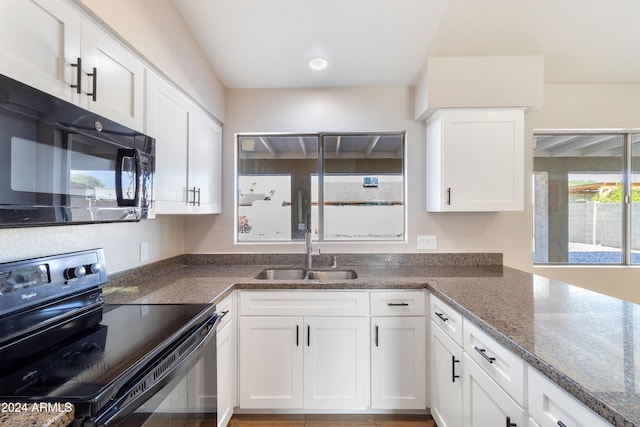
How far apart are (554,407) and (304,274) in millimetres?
1710

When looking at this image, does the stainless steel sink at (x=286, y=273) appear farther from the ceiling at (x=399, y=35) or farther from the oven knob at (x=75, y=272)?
the ceiling at (x=399, y=35)

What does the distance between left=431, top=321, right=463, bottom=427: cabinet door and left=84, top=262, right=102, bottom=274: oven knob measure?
5.59ft

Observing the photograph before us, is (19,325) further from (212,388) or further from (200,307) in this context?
(212,388)

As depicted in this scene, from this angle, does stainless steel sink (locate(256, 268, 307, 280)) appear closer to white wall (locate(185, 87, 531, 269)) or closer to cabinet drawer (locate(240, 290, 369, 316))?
white wall (locate(185, 87, 531, 269))

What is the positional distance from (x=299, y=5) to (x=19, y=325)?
184 centimetres

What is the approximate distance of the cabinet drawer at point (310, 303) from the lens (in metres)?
1.87

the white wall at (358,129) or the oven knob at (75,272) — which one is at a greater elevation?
the white wall at (358,129)

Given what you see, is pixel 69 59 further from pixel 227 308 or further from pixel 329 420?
pixel 329 420

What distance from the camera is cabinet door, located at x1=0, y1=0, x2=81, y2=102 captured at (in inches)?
30.8

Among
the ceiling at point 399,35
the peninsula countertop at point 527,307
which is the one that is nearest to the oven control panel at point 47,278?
the peninsula countertop at point 527,307

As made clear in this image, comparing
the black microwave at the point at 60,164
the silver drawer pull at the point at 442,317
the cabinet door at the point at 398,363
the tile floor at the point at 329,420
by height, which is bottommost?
the tile floor at the point at 329,420

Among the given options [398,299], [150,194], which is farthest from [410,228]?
[150,194]

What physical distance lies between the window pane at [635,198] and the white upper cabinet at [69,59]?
3654mm

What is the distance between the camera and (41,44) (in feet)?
2.86
